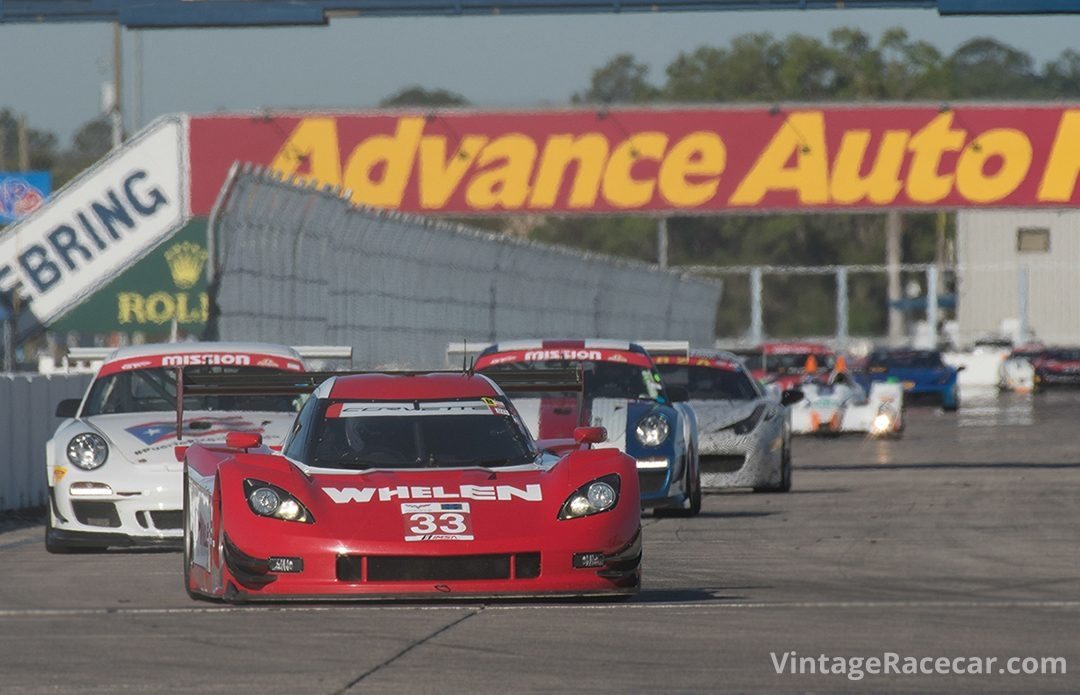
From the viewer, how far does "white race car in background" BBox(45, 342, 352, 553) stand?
1307cm

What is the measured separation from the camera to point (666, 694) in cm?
737

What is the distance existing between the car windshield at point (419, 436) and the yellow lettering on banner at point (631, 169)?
33.7 metres

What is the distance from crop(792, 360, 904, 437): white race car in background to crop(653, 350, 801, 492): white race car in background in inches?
431

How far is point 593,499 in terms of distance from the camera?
9.95m

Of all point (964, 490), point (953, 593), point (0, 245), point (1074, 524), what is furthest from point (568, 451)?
point (0, 245)

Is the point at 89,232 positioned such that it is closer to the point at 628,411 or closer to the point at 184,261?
the point at 184,261

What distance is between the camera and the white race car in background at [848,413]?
30250mm

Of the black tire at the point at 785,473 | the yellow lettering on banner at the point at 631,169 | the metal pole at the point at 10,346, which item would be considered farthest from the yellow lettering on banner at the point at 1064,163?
the black tire at the point at 785,473

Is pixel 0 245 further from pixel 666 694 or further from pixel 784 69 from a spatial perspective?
pixel 784 69

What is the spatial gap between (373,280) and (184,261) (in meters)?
14.9

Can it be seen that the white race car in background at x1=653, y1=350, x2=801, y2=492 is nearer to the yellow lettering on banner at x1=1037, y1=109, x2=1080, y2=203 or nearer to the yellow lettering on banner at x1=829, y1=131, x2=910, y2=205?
the yellow lettering on banner at x1=829, y1=131, x2=910, y2=205

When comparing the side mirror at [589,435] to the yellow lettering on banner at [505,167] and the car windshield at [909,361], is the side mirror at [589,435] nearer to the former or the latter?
the car windshield at [909,361]

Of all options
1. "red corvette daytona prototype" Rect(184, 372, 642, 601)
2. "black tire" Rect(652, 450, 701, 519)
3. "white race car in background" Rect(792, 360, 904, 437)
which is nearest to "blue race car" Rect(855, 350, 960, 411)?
"white race car in background" Rect(792, 360, 904, 437)

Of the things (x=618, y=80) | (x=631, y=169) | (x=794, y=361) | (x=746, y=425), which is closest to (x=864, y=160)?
(x=631, y=169)
